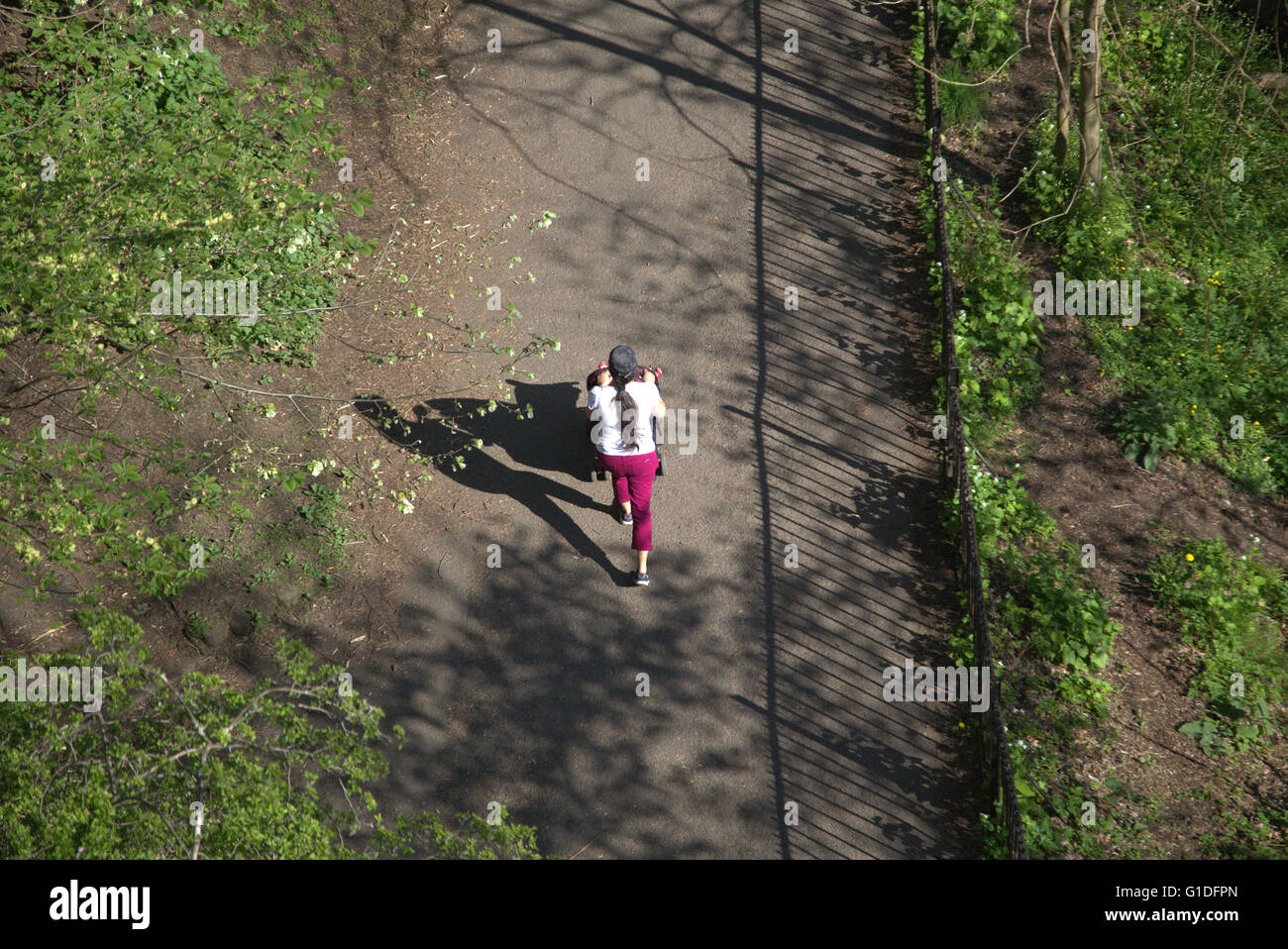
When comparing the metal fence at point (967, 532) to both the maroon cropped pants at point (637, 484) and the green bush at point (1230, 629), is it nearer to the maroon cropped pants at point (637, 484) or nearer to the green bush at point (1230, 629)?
the green bush at point (1230, 629)

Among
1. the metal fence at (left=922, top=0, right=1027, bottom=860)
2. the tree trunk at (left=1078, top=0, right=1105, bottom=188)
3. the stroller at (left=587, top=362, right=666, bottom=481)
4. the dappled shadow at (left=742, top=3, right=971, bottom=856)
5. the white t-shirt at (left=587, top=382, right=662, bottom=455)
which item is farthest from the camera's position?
the tree trunk at (left=1078, top=0, right=1105, bottom=188)

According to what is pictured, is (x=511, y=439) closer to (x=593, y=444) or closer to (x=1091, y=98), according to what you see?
(x=593, y=444)

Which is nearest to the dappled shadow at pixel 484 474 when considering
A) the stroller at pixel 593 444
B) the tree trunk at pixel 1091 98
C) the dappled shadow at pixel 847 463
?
the stroller at pixel 593 444

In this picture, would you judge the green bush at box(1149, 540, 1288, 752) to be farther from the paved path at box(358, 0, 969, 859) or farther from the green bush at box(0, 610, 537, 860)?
the green bush at box(0, 610, 537, 860)

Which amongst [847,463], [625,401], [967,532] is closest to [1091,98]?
[847,463]

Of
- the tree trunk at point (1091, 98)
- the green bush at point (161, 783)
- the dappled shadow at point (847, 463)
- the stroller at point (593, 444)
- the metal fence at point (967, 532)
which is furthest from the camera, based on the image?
the tree trunk at point (1091, 98)

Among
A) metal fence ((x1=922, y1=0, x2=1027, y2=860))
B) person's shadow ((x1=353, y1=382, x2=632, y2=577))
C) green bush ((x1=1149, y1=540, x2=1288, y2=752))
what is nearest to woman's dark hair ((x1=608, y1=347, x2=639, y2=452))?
person's shadow ((x1=353, y1=382, x2=632, y2=577))
